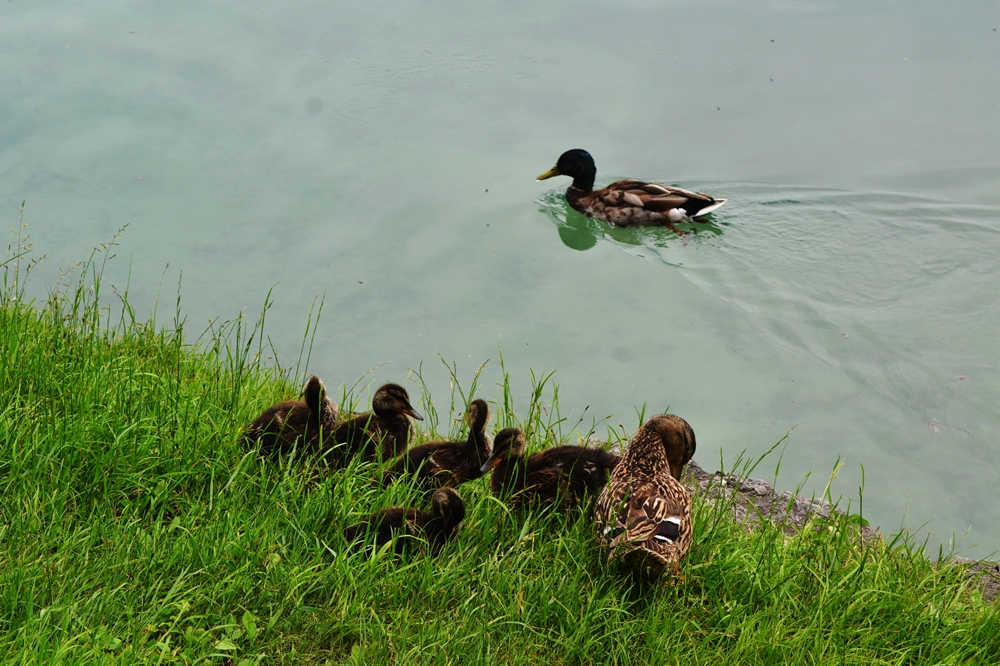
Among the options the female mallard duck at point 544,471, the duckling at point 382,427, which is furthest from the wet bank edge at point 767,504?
the duckling at point 382,427

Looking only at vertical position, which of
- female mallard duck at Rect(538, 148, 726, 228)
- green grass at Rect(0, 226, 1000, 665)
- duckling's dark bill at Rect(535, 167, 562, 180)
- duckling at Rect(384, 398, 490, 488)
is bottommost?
green grass at Rect(0, 226, 1000, 665)

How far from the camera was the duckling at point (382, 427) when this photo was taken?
4.32m

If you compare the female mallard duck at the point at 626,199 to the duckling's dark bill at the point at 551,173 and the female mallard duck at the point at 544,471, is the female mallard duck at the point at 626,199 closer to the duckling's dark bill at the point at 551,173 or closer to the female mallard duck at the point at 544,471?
the duckling's dark bill at the point at 551,173

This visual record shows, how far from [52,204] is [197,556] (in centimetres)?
530

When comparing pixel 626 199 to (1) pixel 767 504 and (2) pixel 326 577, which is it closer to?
(1) pixel 767 504

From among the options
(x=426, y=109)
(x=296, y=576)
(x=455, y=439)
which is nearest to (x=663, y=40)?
(x=426, y=109)

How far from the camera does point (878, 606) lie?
353 cm

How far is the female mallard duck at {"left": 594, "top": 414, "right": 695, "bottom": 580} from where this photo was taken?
351 centimetres

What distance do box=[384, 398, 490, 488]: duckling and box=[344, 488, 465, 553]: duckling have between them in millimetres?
471

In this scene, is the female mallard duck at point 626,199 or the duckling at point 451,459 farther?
the female mallard duck at point 626,199

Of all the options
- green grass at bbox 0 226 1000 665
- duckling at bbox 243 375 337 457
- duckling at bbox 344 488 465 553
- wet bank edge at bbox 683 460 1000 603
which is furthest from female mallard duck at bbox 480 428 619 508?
duckling at bbox 243 375 337 457

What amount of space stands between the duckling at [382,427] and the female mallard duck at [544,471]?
0.47m

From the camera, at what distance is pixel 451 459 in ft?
14.0

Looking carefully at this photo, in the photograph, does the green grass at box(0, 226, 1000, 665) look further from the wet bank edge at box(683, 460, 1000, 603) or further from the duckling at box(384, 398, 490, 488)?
the wet bank edge at box(683, 460, 1000, 603)
